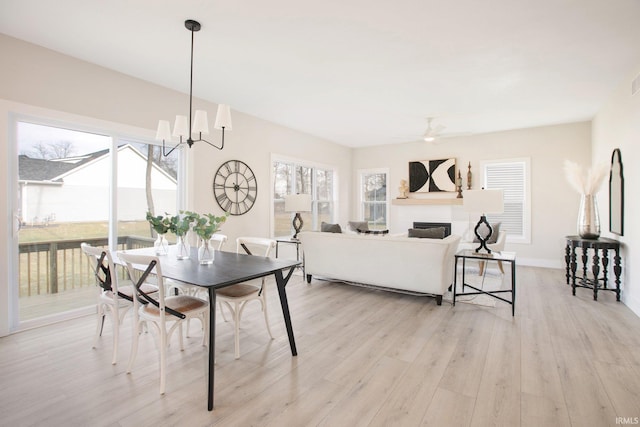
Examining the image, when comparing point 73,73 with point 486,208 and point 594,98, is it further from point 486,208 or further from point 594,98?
point 594,98

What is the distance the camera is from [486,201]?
12.5ft

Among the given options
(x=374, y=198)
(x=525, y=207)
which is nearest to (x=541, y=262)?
(x=525, y=207)

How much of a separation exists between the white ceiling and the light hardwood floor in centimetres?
267

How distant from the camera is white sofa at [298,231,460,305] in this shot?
3789 millimetres

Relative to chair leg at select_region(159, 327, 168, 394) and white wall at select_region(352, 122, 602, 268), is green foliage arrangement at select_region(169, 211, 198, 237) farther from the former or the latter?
white wall at select_region(352, 122, 602, 268)

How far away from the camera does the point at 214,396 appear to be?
2041 mm

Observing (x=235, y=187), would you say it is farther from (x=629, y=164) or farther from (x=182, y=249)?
(x=629, y=164)

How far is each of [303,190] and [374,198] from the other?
6.99 feet

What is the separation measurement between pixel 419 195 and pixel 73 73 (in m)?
6.39

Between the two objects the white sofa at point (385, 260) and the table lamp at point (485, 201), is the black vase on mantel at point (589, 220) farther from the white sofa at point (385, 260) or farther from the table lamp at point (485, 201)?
the white sofa at point (385, 260)

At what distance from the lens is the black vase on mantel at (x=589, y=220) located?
4.23m

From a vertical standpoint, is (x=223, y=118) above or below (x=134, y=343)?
above

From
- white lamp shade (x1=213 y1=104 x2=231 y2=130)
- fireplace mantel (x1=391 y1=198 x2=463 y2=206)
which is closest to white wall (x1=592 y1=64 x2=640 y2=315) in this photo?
fireplace mantel (x1=391 y1=198 x2=463 y2=206)

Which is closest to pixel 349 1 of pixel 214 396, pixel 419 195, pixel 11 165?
pixel 214 396
